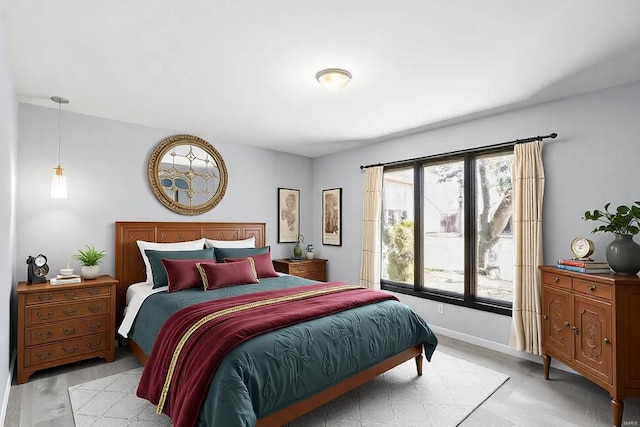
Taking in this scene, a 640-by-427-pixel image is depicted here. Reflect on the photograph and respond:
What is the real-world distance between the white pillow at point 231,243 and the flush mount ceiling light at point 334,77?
8.37 feet

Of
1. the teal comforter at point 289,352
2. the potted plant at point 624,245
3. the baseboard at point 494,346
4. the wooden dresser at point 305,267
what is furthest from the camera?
the wooden dresser at point 305,267

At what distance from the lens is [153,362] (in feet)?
7.82

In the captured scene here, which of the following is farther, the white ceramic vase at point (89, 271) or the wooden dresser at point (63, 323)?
the white ceramic vase at point (89, 271)

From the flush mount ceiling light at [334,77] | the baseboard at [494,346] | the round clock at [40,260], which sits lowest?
the baseboard at [494,346]

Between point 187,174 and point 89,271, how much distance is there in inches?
63.6

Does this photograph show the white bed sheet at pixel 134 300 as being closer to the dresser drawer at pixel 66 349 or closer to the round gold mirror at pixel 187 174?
the dresser drawer at pixel 66 349

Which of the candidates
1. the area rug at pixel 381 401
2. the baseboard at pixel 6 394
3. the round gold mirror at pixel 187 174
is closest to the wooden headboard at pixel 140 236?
the round gold mirror at pixel 187 174

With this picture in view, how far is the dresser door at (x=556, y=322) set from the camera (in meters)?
2.77

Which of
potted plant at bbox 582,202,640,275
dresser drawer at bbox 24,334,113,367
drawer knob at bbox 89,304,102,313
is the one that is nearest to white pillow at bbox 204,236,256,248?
drawer knob at bbox 89,304,102,313

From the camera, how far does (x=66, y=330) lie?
309cm

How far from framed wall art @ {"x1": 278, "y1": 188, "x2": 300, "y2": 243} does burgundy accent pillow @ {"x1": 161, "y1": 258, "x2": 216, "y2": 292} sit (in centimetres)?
209

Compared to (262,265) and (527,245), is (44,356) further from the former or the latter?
(527,245)

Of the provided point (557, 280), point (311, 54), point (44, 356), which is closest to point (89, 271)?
point (44, 356)

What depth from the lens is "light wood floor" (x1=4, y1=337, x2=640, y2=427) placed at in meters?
2.37
